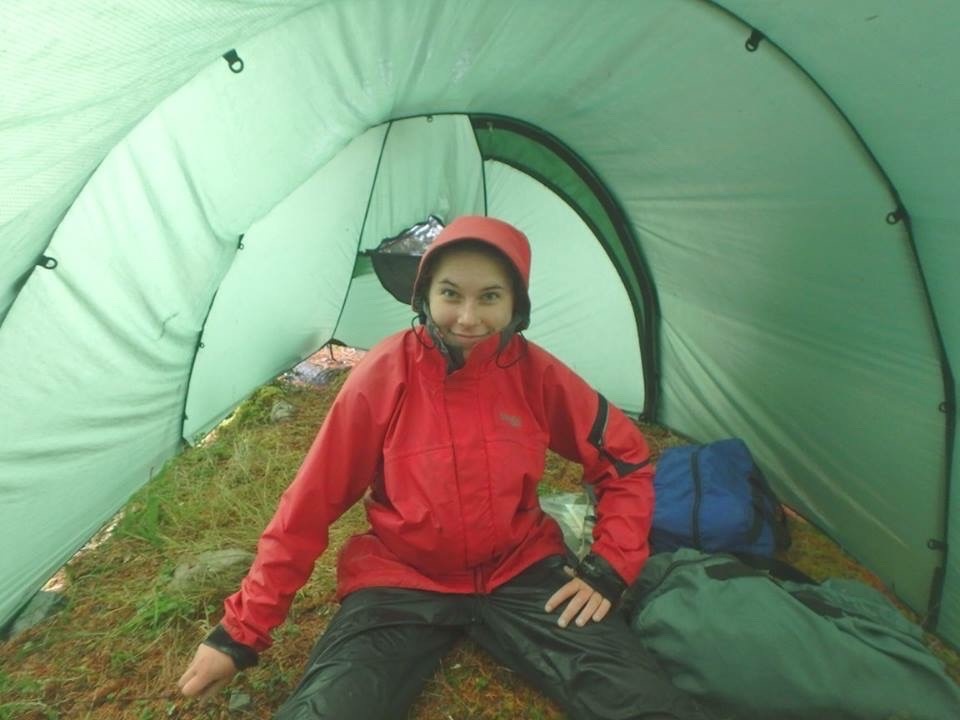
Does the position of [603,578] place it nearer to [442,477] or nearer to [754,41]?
[442,477]

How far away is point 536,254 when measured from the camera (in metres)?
3.64

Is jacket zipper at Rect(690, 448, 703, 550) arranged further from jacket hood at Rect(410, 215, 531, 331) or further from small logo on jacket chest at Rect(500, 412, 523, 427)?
jacket hood at Rect(410, 215, 531, 331)

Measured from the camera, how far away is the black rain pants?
1.38 m

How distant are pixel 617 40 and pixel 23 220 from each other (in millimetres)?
1752

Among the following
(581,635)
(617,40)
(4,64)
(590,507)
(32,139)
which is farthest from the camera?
(590,507)

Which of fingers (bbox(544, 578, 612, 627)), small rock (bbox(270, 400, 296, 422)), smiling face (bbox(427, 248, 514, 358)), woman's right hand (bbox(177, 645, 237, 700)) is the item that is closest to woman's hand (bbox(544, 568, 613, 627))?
fingers (bbox(544, 578, 612, 627))

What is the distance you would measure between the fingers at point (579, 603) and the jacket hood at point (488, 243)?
73cm

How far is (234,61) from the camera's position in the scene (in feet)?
5.66

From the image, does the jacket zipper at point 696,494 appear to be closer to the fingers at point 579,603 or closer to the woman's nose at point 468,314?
the fingers at point 579,603

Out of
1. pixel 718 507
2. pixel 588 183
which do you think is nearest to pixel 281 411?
pixel 588 183

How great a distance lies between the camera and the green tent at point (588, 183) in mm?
1378

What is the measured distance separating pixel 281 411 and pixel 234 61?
2236 mm

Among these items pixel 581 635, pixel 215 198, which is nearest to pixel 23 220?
pixel 215 198

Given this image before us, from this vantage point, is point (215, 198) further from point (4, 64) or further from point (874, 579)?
point (874, 579)
